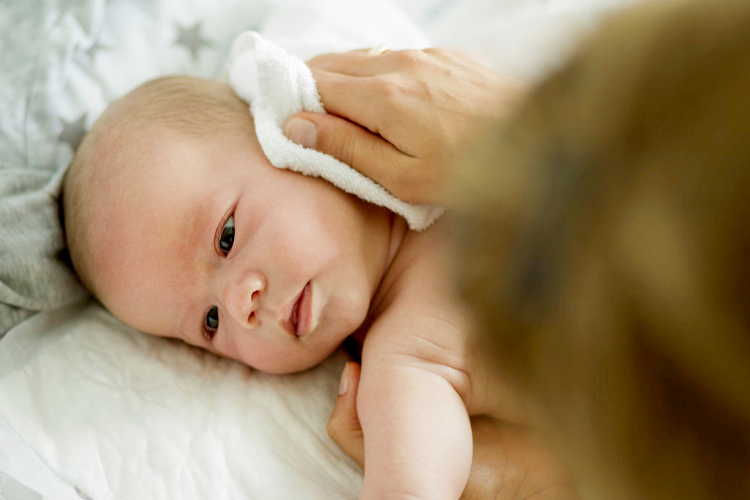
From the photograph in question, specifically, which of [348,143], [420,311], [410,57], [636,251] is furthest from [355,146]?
[636,251]

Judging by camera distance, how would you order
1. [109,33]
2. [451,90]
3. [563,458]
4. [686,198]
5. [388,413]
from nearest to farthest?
[686,198] → [563,458] → [388,413] → [451,90] → [109,33]

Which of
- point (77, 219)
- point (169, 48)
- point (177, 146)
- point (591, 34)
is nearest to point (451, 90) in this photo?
point (177, 146)

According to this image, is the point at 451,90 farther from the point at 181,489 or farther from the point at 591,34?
the point at 181,489

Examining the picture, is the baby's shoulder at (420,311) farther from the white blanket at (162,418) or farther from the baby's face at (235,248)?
the white blanket at (162,418)

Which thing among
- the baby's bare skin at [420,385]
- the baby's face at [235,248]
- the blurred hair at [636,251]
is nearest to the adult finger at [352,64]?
the baby's face at [235,248]

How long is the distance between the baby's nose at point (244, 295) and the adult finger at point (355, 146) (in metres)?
0.28

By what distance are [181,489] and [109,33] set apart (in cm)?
124

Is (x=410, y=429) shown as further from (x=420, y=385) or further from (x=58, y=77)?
(x=58, y=77)

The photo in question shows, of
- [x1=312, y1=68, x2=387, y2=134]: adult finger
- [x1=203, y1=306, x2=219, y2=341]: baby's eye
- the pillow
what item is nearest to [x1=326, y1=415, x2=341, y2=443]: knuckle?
[x1=203, y1=306, x2=219, y2=341]: baby's eye

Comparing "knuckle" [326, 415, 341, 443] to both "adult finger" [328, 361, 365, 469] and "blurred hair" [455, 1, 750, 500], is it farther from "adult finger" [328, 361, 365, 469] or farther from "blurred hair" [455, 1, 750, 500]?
"blurred hair" [455, 1, 750, 500]

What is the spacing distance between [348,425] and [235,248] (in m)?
0.39

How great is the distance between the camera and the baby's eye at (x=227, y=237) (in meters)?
1.10

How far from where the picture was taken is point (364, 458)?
95cm

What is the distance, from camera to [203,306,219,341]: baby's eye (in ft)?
3.84
